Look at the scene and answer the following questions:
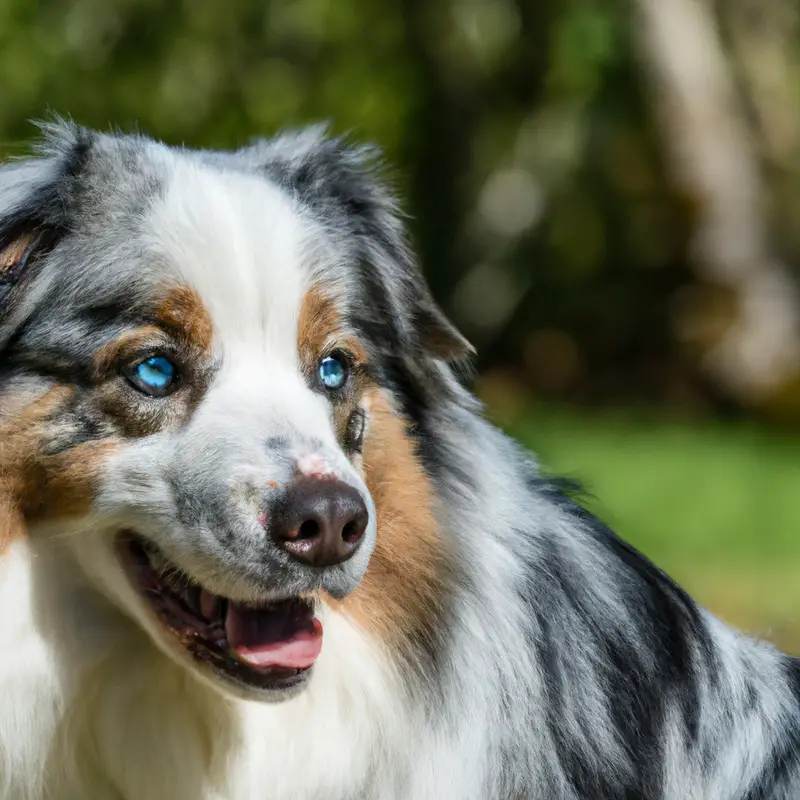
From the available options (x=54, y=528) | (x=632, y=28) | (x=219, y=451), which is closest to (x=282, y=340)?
(x=219, y=451)

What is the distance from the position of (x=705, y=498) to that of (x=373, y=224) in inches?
312

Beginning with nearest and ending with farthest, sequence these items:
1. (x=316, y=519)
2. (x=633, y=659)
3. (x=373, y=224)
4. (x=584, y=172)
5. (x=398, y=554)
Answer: (x=316, y=519), (x=398, y=554), (x=633, y=659), (x=373, y=224), (x=584, y=172)

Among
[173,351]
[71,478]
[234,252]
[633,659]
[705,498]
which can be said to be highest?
[234,252]

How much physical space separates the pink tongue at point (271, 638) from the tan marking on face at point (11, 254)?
1.05 metres

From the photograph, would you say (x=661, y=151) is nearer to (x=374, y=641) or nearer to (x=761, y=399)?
(x=761, y=399)

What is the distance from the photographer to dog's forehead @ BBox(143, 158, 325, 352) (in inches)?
133

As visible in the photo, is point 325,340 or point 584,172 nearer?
point 325,340

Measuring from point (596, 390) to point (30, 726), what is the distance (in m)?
16.7

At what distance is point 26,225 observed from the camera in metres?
3.50

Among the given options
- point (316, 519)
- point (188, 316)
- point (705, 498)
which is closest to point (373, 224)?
point (188, 316)

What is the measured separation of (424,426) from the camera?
3.86 meters

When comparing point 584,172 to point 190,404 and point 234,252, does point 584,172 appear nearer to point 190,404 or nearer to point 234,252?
point 234,252

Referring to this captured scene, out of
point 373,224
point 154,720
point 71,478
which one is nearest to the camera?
point 71,478

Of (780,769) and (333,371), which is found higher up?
(333,371)
